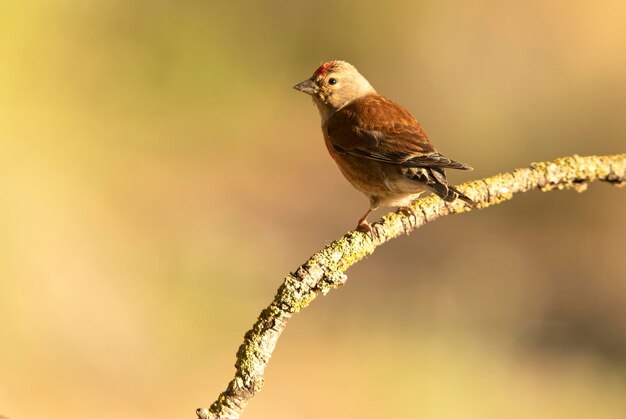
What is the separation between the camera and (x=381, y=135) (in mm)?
3854

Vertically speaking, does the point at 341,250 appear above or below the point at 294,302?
above

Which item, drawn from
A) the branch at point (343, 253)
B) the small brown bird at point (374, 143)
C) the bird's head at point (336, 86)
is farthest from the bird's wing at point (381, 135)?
the branch at point (343, 253)

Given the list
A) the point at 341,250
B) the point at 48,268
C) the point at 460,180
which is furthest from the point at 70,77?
the point at 341,250

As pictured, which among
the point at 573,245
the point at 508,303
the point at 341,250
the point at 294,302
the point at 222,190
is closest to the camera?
the point at 294,302

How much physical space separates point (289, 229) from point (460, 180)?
6.53 ft

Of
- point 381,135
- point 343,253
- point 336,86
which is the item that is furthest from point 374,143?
point 343,253

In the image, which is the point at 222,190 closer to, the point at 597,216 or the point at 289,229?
the point at 289,229

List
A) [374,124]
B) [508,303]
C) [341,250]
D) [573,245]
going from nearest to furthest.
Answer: [341,250], [374,124], [508,303], [573,245]

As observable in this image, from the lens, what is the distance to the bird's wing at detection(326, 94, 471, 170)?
3666 mm

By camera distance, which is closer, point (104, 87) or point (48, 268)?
point (48, 268)

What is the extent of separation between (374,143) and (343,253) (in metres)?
1.35

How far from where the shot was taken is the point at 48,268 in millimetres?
6910

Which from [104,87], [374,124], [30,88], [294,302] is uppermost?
[104,87]

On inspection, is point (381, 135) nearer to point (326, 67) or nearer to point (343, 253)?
point (326, 67)
